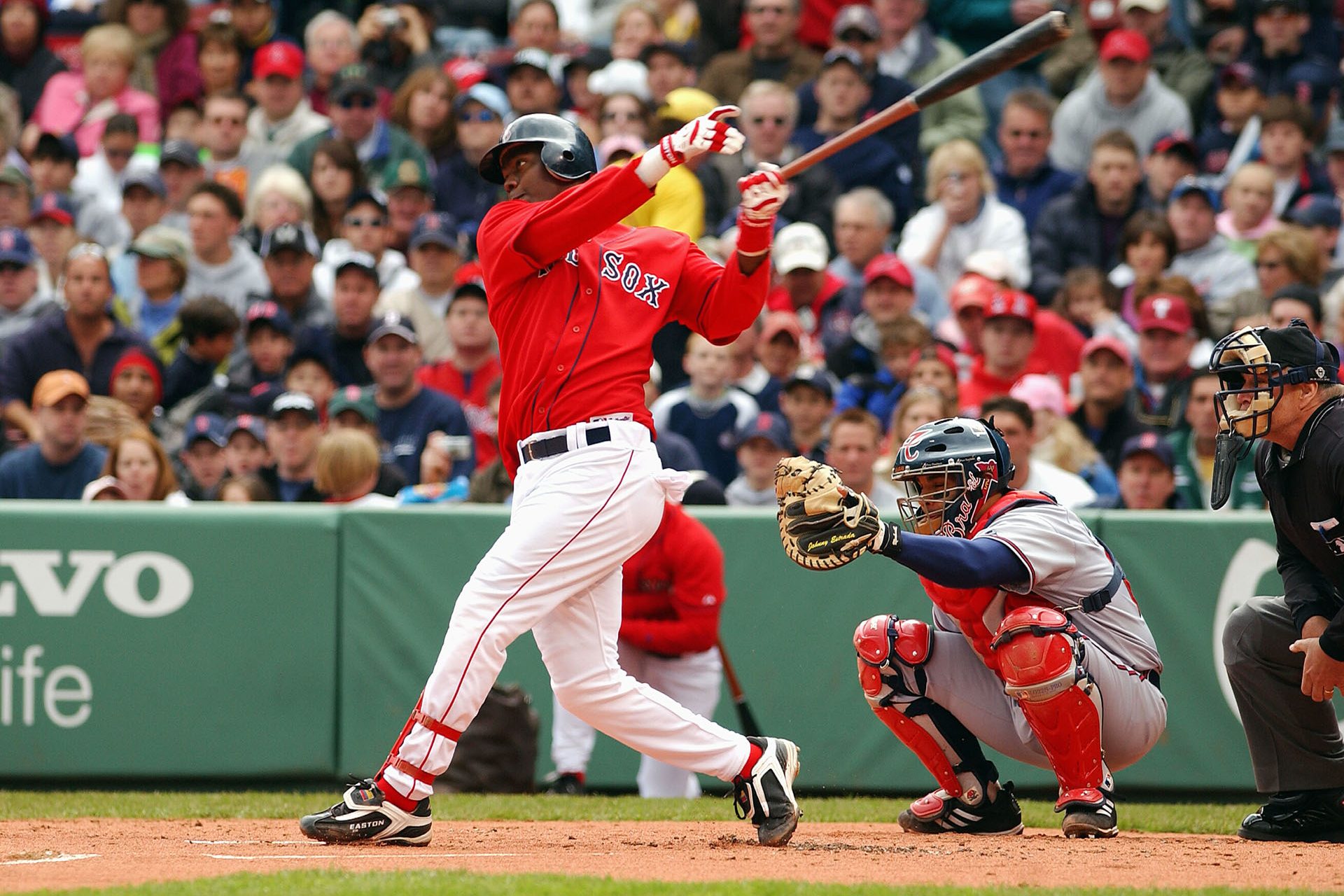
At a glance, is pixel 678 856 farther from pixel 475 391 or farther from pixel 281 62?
pixel 281 62

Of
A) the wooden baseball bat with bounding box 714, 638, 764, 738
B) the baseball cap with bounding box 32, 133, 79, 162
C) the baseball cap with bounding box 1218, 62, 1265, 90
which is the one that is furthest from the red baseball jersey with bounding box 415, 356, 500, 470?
the baseball cap with bounding box 1218, 62, 1265, 90

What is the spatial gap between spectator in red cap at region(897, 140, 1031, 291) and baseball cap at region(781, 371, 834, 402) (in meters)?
1.94

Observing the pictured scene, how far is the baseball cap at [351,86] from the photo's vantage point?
12.2m

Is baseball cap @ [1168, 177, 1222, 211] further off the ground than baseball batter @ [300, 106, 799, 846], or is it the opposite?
baseball cap @ [1168, 177, 1222, 211]

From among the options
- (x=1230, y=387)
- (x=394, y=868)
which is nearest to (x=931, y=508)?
(x=1230, y=387)

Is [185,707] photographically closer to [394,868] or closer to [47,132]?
[394,868]

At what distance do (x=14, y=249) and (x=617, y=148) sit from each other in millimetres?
3705

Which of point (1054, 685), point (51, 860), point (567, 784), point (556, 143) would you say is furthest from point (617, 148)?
point (51, 860)

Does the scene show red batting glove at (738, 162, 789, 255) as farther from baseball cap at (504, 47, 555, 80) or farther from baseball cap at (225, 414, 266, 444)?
baseball cap at (504, 47, 555, 80)

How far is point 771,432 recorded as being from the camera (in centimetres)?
895

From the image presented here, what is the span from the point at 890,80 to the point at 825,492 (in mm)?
7629

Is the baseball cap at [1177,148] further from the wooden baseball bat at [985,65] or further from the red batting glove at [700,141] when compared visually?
the red batting glove at [700,141]

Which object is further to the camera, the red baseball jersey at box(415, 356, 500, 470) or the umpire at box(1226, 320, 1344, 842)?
the red baseball jersey at box(415, 356, 500, 470)

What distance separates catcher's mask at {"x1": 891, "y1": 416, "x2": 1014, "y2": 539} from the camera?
540cm
